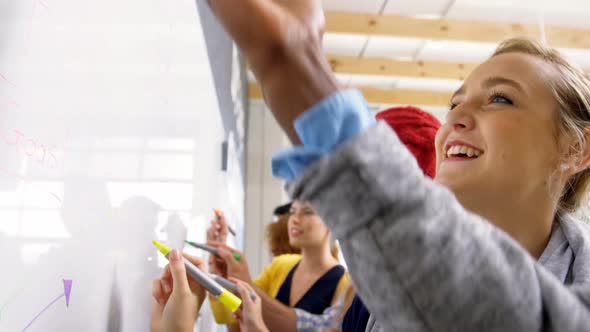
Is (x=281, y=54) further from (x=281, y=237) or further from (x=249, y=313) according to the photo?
(x=281, y=237)

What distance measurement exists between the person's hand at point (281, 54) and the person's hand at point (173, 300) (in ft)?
1.95

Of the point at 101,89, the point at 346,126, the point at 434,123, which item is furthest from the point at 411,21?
the point at 346,126

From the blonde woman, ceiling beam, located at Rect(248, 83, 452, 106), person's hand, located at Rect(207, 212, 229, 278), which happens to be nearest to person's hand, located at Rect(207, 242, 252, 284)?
person's hand, located at Rect(207, 212, 229, 278)

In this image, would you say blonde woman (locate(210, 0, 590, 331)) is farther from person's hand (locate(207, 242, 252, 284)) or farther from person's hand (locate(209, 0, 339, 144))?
person's hand (locate(207, 242, 252, 284))

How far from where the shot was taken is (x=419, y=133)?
4.70ft

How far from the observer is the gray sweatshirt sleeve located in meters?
0.30

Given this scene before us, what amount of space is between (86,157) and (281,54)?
33 centimetres

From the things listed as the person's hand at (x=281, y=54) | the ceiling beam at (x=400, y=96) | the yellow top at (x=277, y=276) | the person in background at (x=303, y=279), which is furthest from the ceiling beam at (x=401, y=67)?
the person's hand at (x=281, y=54)

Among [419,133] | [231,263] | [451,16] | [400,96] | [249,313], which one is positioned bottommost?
[249,313]

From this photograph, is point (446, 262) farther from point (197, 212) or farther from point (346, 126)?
point (197, 212)

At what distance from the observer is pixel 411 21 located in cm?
338

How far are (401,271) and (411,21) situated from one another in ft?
10.9

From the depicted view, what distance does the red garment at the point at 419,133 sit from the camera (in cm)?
141

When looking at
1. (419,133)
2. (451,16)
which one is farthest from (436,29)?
(419,133)
